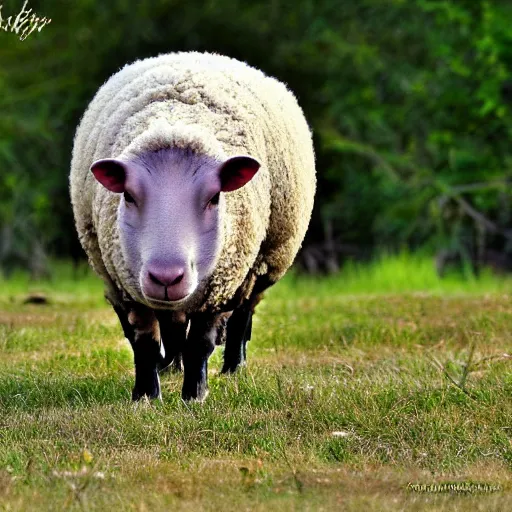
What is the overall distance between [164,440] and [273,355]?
3.14 metres

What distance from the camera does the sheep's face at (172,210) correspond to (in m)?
5.38

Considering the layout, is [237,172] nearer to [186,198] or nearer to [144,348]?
[186,198]

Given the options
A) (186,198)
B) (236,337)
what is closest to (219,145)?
(186,198)

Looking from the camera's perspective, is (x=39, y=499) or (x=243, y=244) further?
(x=243, y=244)

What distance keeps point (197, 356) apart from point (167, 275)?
1023mm

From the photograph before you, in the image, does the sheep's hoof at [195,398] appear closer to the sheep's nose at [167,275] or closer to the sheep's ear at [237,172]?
the sheep's nose at [167,275]

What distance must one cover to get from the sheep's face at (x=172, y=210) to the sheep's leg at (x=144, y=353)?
0.44m

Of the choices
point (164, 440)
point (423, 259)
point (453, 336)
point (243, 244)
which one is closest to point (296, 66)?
point (423, 259)

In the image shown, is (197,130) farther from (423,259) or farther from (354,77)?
(354,77)

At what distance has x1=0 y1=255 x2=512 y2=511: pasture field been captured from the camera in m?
4.13

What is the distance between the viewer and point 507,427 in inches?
203

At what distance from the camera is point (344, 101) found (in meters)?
20.5

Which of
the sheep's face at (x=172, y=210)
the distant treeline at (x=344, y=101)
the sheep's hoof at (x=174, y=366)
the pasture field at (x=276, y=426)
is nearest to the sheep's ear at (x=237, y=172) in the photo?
the sheep's face at (x=172, y=210)

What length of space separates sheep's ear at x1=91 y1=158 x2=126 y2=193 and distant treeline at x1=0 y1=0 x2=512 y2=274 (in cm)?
1101
